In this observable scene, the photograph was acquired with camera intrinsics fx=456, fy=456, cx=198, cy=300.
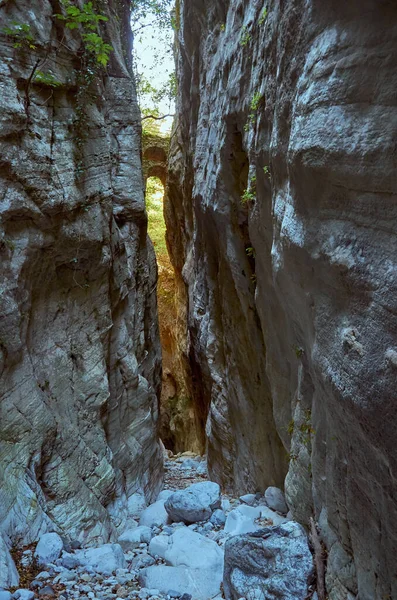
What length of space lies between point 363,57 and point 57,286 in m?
5.52

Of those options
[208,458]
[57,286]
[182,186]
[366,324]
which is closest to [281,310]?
[366,324]

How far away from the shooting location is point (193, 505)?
6.39 meters

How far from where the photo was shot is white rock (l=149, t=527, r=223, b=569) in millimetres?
4914

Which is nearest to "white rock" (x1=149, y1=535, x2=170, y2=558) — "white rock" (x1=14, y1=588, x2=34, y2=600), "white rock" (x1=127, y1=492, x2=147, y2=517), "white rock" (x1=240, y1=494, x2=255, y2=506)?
"white rock" (x1=14, y1=588, x2=34, y2=600)

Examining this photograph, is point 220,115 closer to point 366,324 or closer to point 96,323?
point 96,323

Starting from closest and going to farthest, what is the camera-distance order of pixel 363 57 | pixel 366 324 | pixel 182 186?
pixel 363 57 → pixel 366 324 → pixel 182 186

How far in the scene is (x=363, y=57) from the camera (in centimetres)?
270

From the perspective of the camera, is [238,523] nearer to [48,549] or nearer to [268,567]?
[268,567]

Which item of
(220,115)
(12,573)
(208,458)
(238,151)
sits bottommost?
(12,573)

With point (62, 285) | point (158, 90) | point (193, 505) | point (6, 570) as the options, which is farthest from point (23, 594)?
point (158, 90)

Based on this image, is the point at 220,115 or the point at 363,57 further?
the point at 220,115

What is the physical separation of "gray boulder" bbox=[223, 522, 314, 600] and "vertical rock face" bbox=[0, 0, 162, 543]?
2.24 m

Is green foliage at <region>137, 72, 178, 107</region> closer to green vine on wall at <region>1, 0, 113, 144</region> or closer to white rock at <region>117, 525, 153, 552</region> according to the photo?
green vine on wall at <region>1, 0, 113, 144</region>

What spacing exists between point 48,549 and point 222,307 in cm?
590
